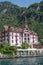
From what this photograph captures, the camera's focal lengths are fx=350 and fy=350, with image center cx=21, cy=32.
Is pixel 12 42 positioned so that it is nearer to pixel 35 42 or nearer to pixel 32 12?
pixel 35 42

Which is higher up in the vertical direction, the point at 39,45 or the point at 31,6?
the point at 31,6

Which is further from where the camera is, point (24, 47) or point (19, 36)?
point (19, 36)

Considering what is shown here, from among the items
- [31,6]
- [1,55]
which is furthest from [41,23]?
[1,55]

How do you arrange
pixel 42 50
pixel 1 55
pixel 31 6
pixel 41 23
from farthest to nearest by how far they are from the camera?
pixel 31 6
pixel 41 23
pixel 42 50
pixel 1 55

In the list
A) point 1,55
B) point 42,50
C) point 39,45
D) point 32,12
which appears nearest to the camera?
point 1,55

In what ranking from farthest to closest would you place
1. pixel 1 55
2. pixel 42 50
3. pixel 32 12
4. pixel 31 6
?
pixel 31 6 < pixel 32 12 < pixel 42 50 < pixel 1 55

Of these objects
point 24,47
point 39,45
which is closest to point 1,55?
point 24,47

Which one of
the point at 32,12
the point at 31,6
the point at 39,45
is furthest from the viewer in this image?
the point at 31,6

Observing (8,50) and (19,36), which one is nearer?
(8,50)

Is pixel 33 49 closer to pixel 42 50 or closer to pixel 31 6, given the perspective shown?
pixel 42 50
